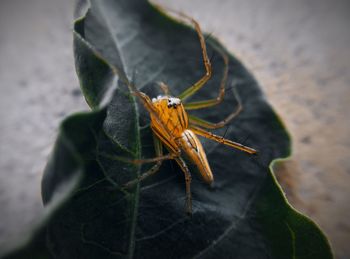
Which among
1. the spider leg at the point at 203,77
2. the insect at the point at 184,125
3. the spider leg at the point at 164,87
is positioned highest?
the spider leg at the point at 203,77

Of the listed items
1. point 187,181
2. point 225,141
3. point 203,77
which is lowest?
point 187,181

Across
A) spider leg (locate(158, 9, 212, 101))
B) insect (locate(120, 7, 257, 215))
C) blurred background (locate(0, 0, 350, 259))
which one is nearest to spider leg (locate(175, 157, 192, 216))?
insect (locate(120, 7, 257, 215))

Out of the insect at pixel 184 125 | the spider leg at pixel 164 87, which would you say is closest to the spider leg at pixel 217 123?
the insect at pixel 184 125

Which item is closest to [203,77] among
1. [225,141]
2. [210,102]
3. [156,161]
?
[210,102]

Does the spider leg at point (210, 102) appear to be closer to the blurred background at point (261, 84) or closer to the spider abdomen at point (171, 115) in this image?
the spider abdomen at point (171, 115)

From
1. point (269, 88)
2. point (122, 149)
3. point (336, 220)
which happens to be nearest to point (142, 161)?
point (122, 149)

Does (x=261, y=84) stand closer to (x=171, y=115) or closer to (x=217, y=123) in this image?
(x=217, y=123)
